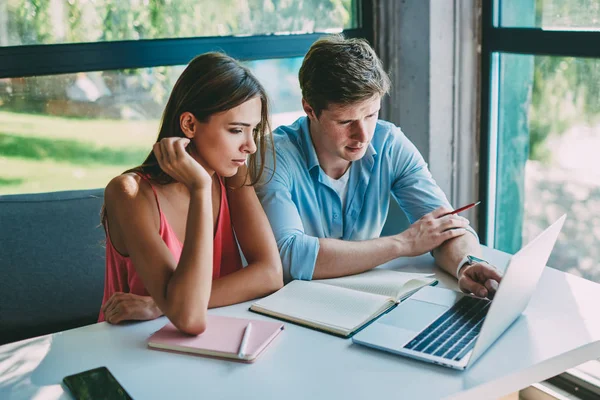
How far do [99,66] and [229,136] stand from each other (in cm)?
110

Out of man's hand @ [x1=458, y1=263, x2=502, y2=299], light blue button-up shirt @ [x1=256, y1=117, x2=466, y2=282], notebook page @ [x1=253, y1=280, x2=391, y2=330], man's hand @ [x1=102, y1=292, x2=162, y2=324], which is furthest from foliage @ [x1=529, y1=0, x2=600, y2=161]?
man's hand @ [x1=102, y1=292, x2=162, y2=324]

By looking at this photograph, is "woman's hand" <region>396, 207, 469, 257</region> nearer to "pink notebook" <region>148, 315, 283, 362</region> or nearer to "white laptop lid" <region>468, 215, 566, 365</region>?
"white laptop lid" <region>468, 215, 566, 365</region>

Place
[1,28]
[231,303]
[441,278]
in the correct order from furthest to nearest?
[1,28] → [441,278] → [231,303]

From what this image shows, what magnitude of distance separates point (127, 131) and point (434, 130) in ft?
3.88

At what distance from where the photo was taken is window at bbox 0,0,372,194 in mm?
2342

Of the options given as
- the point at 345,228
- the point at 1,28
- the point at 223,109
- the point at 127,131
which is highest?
the point at 1,28

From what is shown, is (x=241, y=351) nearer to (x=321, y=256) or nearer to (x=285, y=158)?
(x=321, y=256)

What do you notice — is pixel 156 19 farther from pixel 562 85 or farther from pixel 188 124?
pixel 562 85

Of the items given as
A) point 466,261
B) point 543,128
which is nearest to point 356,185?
point 466,261

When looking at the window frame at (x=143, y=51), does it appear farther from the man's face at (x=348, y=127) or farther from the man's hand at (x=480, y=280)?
the man's hand at (x=480, y=280)

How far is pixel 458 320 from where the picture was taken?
Result: 4.39 ft

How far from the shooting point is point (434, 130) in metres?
2.71

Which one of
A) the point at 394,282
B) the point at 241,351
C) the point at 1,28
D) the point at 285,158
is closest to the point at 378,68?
the point at 285,158

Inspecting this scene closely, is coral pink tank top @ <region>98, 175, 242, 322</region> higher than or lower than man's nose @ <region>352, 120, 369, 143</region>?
lower
